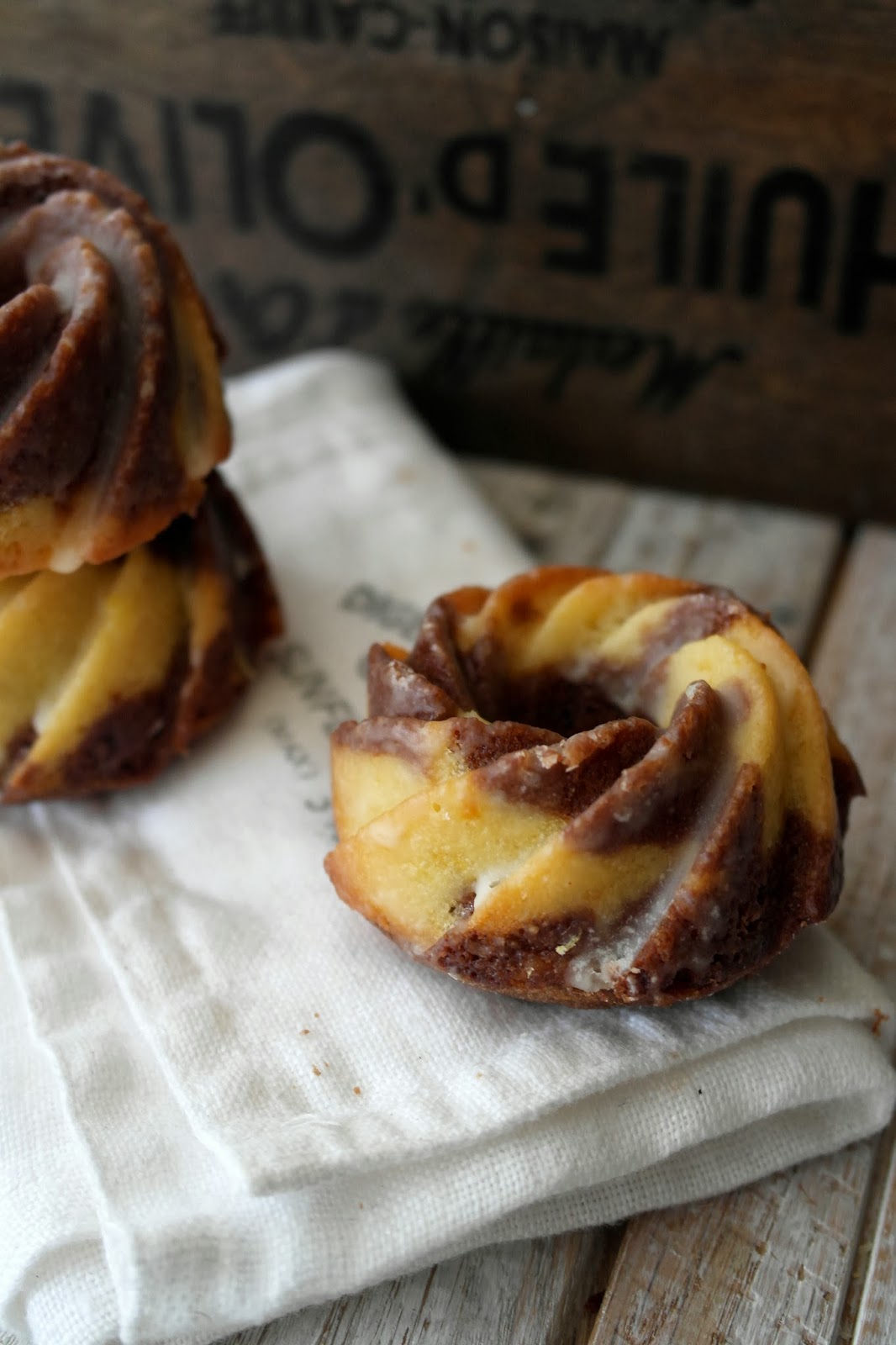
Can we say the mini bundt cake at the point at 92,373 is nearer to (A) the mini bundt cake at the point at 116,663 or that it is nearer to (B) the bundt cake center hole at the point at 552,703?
(A) the mini bundt cake at the point at 116,663

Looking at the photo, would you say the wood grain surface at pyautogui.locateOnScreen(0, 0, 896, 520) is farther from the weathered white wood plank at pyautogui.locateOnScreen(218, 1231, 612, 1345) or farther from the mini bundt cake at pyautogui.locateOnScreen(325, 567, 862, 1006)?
the weathered white wood plank at pyautogui.locateOnScreen(218, 1231, 612, 1345)

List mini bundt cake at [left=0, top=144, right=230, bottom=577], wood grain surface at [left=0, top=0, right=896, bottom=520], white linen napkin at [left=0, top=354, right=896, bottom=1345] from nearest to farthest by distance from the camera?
white linen napkin at [left=0, top=354, right=896, bottom=1345] < mini bundt cake at [left=0, top=144, right=230, bottom=577] < wood grain surface at [left=0, top=0, right=896, bottom=520]

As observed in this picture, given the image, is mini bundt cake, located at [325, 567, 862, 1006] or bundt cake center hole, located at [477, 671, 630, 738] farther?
bundt cake center hole, located at [477, 671, 630, 738]

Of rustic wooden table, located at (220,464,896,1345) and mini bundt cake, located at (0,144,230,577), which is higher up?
mini bundt cake, located at (0,144,230,577)

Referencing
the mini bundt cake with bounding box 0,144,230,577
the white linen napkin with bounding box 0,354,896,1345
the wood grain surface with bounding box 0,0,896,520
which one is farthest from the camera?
the wood grain surface with bounding box 0,0,896,520

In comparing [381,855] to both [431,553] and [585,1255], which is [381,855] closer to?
[585,1255]

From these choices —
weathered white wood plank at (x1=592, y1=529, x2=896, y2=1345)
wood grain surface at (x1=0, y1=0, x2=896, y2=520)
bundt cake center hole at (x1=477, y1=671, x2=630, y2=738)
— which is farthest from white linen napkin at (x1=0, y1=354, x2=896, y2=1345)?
wood grain surface at (x1=0, y1=0, x2=896, y2=520)

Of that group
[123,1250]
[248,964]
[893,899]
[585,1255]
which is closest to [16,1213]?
[123,1250]
